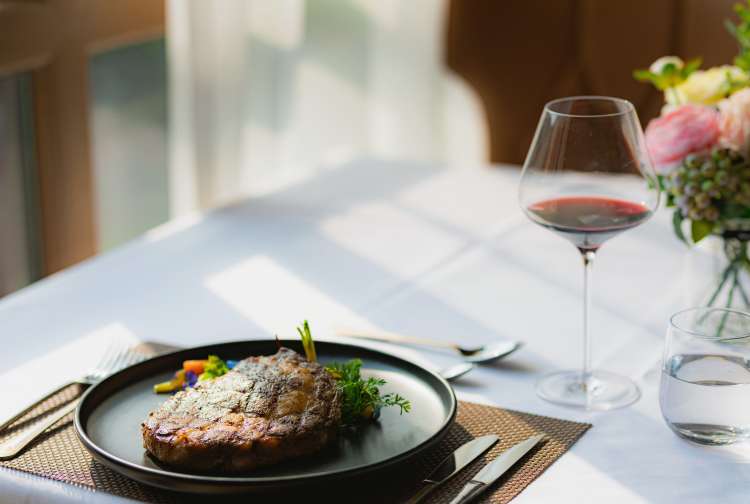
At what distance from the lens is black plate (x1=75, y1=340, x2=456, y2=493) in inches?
31.2

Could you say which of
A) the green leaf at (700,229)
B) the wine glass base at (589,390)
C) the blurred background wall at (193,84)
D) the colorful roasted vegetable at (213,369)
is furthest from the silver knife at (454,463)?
the blurred background wall at (193,84)

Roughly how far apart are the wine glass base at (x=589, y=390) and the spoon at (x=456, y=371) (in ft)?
0.26

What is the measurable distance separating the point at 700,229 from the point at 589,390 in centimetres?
27

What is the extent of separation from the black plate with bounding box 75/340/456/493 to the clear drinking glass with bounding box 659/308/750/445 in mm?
208

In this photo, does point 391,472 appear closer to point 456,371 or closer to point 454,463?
point 454,463

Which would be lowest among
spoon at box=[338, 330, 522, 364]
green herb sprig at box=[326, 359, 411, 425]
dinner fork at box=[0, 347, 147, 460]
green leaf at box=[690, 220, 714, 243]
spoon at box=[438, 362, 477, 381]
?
spoon at box=[338, 330, 522, 364]

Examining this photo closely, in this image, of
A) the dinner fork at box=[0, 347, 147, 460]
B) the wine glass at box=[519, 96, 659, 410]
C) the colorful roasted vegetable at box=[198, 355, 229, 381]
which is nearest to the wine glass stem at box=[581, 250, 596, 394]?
the wine glass at box=[519, 96, 659, 410]

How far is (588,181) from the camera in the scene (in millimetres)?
1085

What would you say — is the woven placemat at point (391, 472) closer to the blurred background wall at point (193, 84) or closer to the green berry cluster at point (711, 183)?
the green berry cluster at point (711, 183)

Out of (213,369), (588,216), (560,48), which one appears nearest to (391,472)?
(213,369)

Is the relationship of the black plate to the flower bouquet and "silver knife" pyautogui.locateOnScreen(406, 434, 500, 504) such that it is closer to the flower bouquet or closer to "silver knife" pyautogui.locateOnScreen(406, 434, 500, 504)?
"silver knife" pyautogui.locateOnScreen(406, 434, 500, 504)

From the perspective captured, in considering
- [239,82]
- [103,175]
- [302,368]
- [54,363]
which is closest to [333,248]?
[54,363]

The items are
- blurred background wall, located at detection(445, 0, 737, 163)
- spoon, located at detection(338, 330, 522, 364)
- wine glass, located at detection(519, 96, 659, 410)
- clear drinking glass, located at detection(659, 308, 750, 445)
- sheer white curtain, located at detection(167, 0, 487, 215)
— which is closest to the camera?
clear drinking glass, located at detection(659, 308, 750, 445)

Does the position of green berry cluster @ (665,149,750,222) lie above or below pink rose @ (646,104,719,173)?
below
